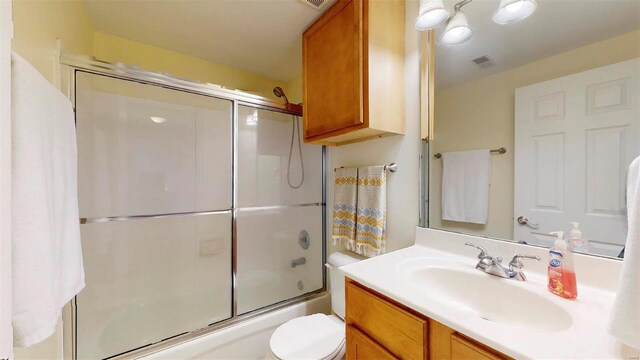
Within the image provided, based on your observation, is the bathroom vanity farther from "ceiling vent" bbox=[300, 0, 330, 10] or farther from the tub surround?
"ceiling vent" bbox=[300, 0, 330, 10]

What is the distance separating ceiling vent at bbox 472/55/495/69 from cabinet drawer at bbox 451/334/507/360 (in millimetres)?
1082

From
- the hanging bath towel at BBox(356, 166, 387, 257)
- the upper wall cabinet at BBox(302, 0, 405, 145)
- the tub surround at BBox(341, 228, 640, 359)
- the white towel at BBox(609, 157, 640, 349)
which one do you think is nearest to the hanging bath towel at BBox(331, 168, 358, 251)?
the hanging bath towel at BBox(356, 166, 387, 257)

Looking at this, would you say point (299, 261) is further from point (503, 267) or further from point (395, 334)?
point (503, 267)

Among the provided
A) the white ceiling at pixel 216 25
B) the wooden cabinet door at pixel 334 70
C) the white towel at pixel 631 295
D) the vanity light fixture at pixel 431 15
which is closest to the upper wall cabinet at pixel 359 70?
the wooden cabinet door at pixel 334 70

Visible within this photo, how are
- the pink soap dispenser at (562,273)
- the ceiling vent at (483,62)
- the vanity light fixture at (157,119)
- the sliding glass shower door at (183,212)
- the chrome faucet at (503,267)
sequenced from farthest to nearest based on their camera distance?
the vanity light fixture at (157,119) → the sliding glass shower door at (183,212) → the ceiling vent at (483,62) → the chrome faucet at (503,267) → the pink soap dispenser at (562,273)

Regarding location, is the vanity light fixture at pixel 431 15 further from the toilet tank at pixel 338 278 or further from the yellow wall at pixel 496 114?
the toilet tank at pixel 338 278

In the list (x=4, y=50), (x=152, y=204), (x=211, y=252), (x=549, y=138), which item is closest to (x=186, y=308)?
(x=211, y=252)

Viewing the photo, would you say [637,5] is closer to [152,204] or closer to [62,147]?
[62,147]

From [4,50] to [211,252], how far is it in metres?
1.66

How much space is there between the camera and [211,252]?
1.82m

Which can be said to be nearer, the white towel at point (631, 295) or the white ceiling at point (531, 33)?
the white towel at point (631, 295)

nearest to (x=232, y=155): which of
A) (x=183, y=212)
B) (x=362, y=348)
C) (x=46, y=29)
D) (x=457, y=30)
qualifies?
(x=183, y=212)

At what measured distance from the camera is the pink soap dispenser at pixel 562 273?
0.71 meters

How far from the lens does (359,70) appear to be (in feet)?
3.71
